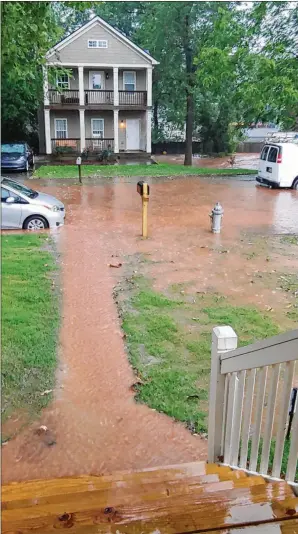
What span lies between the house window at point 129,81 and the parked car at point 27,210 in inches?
736

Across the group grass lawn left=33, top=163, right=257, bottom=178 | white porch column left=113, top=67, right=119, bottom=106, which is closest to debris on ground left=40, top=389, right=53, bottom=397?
grass lawn left=33, top=163, right=257, bottom=178

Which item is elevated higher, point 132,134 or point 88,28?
point 88,28

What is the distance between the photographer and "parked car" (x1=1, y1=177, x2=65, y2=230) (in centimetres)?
1052

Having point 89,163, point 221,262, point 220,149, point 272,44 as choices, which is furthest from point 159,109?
point 221,262

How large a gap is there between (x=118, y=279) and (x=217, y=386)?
16.2 feet

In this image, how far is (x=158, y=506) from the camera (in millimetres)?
2141

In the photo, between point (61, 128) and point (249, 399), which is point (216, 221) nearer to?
point (249, 399)

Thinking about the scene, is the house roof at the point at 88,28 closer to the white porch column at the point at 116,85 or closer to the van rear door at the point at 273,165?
the white porch column at the point at 116,85

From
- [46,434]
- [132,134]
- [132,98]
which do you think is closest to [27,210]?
[46,434]

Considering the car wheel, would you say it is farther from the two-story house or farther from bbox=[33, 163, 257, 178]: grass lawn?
the two-story house

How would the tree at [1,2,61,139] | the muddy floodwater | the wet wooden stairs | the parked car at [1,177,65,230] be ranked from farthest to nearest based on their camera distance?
the parked car at [1,177,65,230] → the tree at [1,2,61,139] → the muddy floodwater → the wet wooden stairs

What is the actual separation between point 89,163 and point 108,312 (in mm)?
19200

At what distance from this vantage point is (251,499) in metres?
2.06

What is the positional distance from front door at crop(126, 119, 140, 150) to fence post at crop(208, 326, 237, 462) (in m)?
27.1
